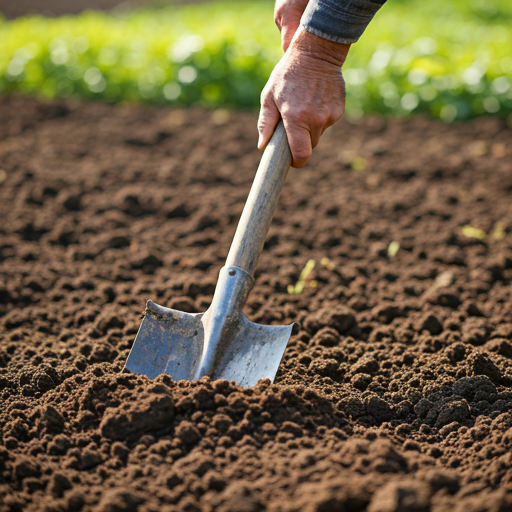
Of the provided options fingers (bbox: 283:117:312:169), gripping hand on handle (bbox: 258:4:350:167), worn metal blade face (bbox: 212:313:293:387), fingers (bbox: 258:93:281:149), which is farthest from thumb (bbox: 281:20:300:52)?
worn metal blade face (bbox: 212:313:293:387)

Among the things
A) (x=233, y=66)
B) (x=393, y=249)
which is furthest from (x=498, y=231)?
(x=233, y=66)

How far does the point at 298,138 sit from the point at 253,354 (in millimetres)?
896

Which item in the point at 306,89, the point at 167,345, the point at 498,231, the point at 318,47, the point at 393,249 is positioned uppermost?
the point at 318,47

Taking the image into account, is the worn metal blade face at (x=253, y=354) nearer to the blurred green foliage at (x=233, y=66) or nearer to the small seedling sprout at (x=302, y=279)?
the small seedling sprout at (x=302, y=279)

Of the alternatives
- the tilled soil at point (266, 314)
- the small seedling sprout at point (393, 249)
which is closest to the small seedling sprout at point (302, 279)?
the tilled soil at point (266, 314)

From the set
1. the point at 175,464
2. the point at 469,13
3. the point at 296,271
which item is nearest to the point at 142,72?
the point at 296,271

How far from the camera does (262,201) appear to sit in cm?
241

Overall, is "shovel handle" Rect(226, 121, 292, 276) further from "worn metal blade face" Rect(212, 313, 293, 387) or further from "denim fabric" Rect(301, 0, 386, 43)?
"denim fabric" Rect(301, 0, 386, 43)

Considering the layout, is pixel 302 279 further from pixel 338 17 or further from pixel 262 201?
pixel 338 17

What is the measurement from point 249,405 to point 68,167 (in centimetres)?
344

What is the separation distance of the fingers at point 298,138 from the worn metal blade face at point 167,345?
798mm

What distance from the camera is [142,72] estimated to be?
6500 mm

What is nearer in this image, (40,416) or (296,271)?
(40,416)

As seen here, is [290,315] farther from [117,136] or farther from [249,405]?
[117,136]
